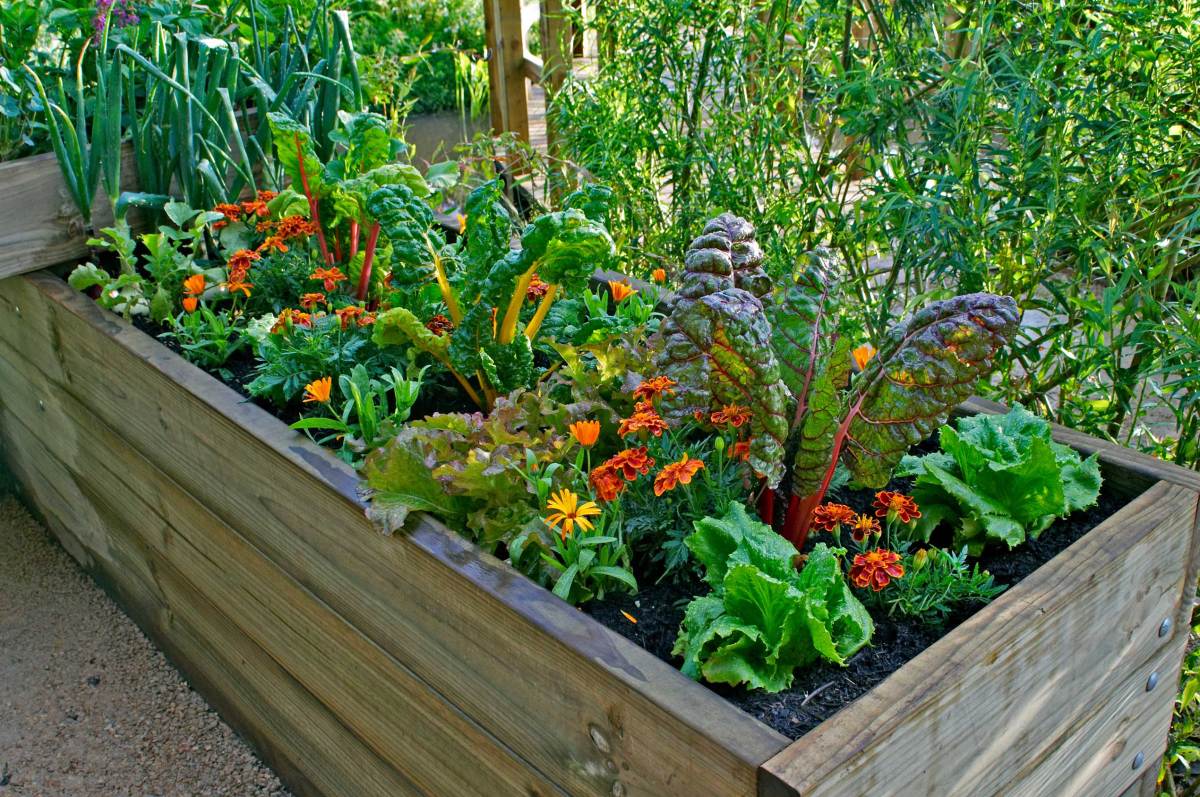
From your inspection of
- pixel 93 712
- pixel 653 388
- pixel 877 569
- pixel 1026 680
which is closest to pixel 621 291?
pixel 653 388

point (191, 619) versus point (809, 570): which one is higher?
point (809, 570)

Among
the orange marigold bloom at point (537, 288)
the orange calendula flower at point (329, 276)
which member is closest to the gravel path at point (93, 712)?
the orange calendula flower at point (329, 276)

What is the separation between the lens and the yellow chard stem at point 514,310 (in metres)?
1.66

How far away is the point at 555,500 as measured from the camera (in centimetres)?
132

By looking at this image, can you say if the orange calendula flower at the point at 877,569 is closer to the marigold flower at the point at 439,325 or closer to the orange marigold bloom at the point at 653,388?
the orange marigold bloom at the point at 653,388

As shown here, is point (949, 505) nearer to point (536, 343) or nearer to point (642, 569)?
point (642, 569)

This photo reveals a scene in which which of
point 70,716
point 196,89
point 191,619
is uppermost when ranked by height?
point 196,89

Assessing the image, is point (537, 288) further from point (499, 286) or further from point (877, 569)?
point (877, 569)

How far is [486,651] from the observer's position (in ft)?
4.28

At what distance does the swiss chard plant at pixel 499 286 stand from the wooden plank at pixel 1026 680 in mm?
744

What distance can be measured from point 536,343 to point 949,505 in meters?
0.75

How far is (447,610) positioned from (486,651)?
8cm

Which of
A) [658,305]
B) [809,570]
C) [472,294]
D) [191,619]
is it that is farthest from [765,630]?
[191,619]

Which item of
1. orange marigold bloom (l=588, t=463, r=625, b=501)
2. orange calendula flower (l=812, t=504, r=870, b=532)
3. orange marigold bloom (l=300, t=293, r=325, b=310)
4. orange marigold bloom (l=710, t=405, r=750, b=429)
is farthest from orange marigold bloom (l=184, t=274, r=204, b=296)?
orange calendula flower (l=812, t=504, r=870, b=532)
